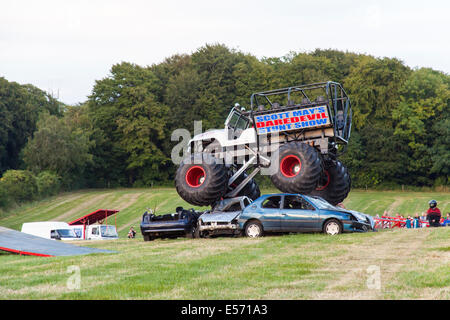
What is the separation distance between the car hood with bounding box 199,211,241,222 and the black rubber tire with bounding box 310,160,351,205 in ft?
14.1

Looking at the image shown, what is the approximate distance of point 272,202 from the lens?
18.9 metres

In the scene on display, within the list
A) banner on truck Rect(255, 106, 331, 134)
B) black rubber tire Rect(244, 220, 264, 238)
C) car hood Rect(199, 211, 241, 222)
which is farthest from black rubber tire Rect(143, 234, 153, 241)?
banner on truck Rect(255, 106, 331, 134)

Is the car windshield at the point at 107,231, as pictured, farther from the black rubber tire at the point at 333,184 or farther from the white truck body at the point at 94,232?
the black rubber tire at the point at 333,184

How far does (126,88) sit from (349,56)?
2469 centimetres

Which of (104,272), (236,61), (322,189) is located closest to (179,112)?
(236,61)

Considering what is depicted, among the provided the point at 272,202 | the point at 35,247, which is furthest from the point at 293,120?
the point at 35,247

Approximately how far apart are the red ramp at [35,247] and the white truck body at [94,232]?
1136cm

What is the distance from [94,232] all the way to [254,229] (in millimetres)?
15858

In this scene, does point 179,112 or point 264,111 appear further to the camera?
point 179,112

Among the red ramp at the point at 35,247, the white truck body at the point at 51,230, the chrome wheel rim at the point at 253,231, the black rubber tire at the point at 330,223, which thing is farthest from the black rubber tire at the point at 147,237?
the white truck body at the point at 51,230

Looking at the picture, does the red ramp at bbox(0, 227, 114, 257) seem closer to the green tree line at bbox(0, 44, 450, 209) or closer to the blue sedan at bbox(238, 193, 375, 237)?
the blue sedan at bbox(238, 193, 375, 237)

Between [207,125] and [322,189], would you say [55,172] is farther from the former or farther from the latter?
[322,189]
